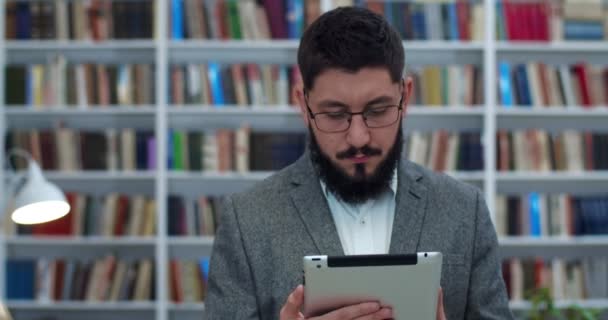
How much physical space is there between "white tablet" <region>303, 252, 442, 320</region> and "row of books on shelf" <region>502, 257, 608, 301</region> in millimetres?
3428

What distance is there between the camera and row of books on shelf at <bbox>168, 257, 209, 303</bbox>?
4.82 m

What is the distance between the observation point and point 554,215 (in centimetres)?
484

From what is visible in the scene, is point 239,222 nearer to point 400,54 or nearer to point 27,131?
point 400,54

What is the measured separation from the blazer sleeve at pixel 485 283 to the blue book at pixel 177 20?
336 centimetres

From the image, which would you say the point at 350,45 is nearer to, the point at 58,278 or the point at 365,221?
the point at 365,221

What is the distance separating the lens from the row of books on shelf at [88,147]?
484cm

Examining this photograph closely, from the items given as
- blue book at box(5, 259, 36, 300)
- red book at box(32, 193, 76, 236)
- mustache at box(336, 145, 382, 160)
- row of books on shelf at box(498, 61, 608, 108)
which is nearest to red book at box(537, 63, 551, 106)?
row of books on shelf at box(498, 61, 608, 108)

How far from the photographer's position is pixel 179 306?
4.81m

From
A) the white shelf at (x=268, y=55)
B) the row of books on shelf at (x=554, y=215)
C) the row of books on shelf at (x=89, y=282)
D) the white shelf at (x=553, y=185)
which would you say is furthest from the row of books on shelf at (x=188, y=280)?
the white shelf at (x=553, y=185)

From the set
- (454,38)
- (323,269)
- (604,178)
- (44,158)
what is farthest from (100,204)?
(323,269)

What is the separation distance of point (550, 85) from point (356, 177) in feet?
11.2

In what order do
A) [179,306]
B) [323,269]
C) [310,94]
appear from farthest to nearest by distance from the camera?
1. [179,306]
2. [310,94]
3. [323,269]

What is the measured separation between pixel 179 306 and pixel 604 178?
8.35 ft

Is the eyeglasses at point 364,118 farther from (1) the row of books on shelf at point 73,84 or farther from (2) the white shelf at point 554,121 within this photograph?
(2) the white shelf at point 554,121
